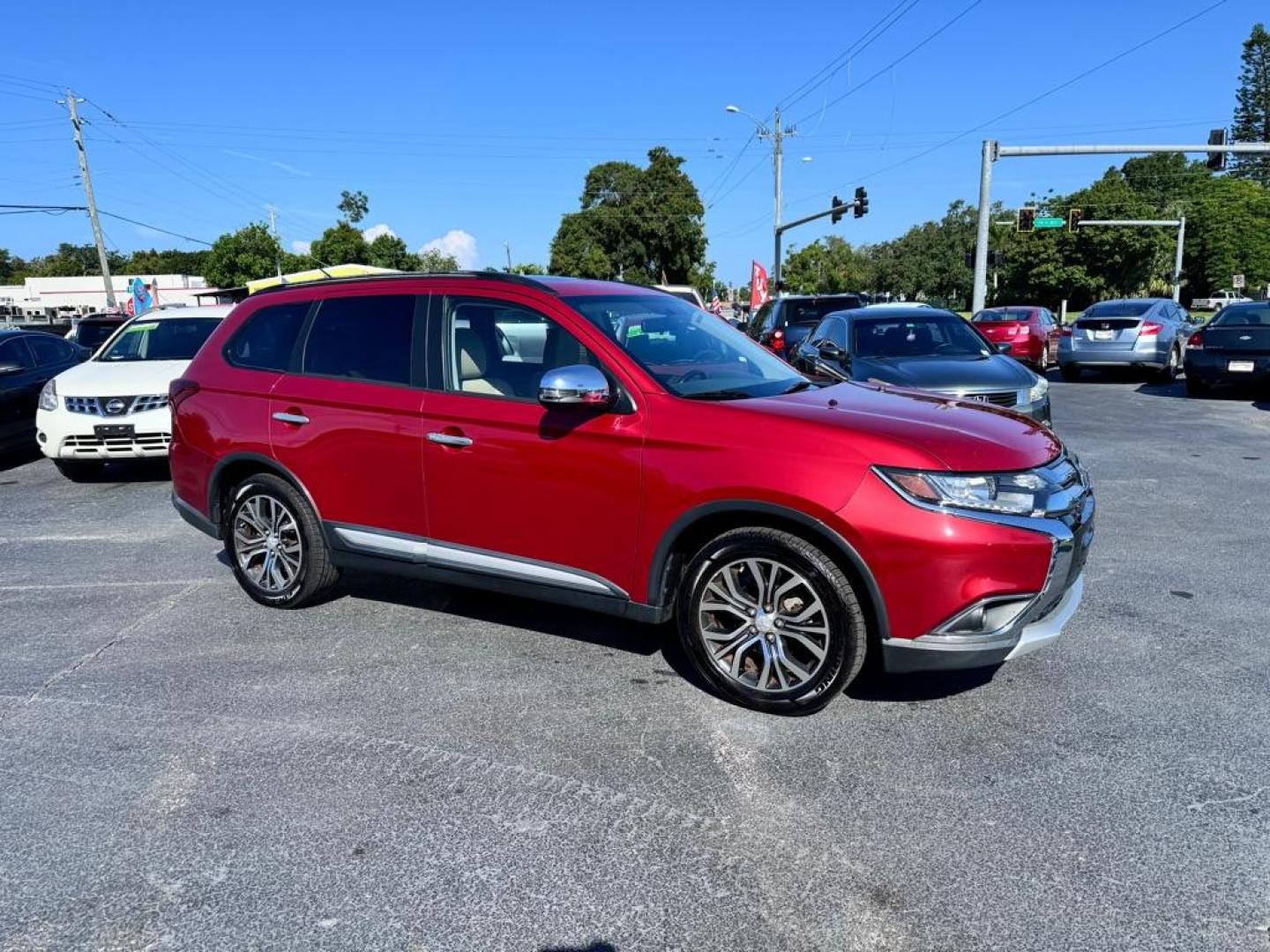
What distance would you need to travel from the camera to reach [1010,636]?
339cm

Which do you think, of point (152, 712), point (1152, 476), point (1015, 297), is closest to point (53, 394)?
point (152, 712)

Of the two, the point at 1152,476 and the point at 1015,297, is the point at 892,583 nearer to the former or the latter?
the point at 1152,476

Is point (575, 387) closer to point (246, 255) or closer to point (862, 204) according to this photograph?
point (862, 204)

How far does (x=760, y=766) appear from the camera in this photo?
11.1 feet

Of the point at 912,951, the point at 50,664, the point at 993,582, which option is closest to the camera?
the point at 912,951

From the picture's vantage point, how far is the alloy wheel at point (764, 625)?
3.62 metres

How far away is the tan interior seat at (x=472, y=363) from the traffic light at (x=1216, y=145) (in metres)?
24.7

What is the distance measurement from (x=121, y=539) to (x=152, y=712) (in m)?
3.63

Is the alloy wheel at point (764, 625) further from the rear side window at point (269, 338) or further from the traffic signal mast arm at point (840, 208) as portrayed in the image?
the traffic signal mast arm at point (840, 208)

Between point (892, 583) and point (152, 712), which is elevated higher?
point (892, 583)

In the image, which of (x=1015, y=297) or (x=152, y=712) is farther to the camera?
(x=1015, y=297)

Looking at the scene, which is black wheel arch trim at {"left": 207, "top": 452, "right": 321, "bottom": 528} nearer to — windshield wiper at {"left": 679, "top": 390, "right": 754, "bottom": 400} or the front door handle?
the front door handle

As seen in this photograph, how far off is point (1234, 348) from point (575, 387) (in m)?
13.5

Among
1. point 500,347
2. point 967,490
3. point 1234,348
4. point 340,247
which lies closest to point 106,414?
point 500,347
